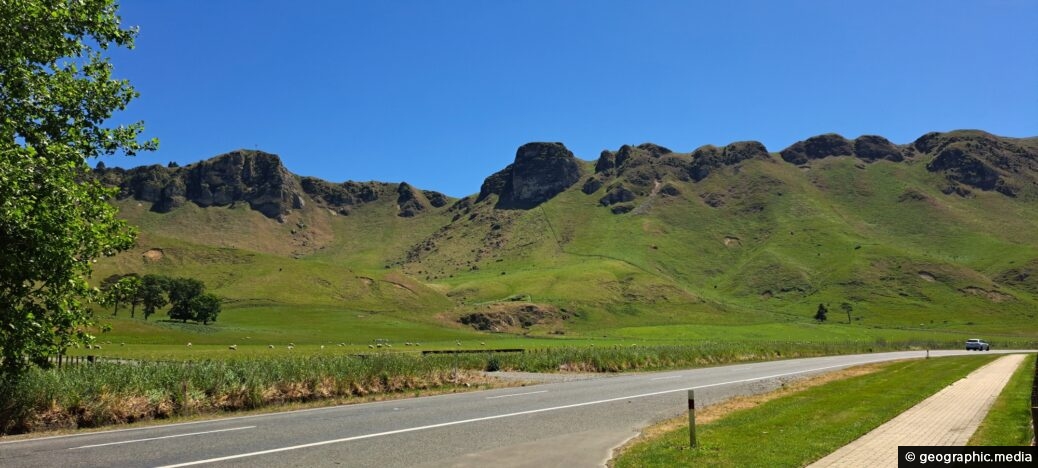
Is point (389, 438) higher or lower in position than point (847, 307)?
higher

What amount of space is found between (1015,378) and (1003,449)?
25.8 metres

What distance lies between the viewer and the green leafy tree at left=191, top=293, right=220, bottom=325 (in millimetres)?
113500

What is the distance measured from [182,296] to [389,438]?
13033 cm

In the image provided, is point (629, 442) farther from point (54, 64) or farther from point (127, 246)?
point (54, 64)

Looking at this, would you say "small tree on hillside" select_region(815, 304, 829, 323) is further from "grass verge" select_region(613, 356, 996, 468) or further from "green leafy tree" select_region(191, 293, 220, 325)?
"grass verge" select_region(613, 356, 996, 468)

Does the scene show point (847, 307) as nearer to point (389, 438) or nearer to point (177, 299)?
point (177, 299)

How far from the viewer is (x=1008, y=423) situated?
53.4ft

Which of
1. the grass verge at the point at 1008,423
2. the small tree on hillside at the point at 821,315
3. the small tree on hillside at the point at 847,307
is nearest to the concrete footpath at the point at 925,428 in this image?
the grass verge at the point at 1008,423

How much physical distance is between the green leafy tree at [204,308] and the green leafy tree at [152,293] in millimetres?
11540

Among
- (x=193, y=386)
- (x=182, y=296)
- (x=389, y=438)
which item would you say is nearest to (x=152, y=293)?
(x=182, y=296)

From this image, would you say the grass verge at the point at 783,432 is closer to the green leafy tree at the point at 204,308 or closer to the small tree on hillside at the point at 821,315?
the green leafy tree at the point at 204,308

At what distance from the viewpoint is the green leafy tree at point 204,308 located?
372ft

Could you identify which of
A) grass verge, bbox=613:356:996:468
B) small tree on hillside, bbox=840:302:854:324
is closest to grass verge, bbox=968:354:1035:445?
grass verge, bbox=613:356:996:468

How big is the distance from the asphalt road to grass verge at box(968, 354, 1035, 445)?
7.86 meters
